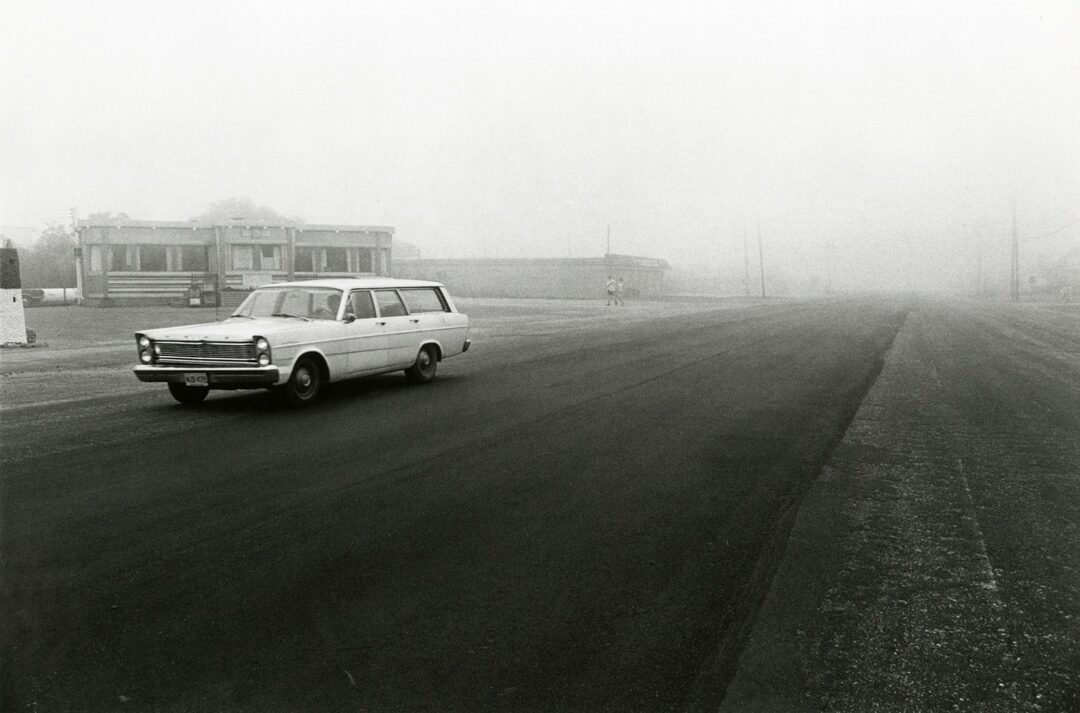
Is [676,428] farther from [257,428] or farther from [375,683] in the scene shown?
[375,683]

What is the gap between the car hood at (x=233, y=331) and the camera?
30.2 ft

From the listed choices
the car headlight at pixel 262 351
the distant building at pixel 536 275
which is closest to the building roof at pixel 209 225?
the distant building at pixel 536 275

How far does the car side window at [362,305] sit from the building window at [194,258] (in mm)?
36523

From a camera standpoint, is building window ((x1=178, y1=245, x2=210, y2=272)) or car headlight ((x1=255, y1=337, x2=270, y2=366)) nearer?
car headlight ((x1=255, y1=337, x2=270, y2=366))

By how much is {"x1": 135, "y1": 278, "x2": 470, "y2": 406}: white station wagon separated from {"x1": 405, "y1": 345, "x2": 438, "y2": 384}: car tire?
1 centimetres

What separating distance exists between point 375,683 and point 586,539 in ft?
6.24

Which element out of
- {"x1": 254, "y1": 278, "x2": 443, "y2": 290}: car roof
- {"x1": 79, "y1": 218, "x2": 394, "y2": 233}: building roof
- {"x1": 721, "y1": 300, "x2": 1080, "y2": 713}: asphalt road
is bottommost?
{"x1": 721, "y1": 300, "x2": 1080, "y2": 713}: asphalt road

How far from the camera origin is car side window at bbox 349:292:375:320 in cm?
1077

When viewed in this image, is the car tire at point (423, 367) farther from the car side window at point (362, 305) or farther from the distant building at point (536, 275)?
the distant building at point (536, 275)

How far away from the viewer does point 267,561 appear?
14.4 ft

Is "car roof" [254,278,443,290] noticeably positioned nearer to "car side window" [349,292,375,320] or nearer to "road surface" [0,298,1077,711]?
"car side window" [349,292,375,320]

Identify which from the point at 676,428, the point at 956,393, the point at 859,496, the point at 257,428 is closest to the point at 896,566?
the point at 859,496

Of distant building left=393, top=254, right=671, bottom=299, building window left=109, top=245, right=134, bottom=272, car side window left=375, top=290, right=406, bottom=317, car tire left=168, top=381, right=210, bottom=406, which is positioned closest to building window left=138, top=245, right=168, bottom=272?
building window left=109, top=245, right=134, bottom=272

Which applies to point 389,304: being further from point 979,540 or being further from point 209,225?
point 209,225
